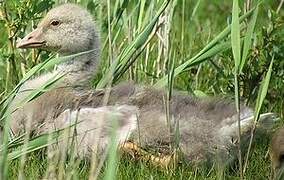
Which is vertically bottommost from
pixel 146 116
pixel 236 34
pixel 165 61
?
pixel 146 116

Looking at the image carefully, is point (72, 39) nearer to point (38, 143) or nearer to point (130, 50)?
point (130, 50)

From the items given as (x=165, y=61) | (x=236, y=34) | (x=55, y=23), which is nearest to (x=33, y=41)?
(x=55, y=23)

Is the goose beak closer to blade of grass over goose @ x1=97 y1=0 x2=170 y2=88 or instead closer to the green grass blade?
blade of grass over goose @ x1=97 y1=0 x2=170 y2=88

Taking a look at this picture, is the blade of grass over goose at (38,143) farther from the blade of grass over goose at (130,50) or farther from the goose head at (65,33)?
the goose head at (65,33)

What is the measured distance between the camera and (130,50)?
16.3 ft

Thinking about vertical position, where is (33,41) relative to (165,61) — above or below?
above

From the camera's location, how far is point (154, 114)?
508 centimetres

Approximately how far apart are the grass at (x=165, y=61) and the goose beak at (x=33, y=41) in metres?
0.08

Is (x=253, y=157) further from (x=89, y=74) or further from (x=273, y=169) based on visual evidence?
(x=89, y=74)

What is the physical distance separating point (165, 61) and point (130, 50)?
1.04m

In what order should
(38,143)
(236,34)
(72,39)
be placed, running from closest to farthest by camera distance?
(38,143)
(236,34)
(72,39)

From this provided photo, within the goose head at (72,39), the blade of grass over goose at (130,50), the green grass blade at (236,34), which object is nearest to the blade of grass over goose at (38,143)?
the blade of grass over goose at (130,50)

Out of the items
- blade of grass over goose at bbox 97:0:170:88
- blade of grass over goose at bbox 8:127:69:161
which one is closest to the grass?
blade of grass over goose at bbox 97:0:170:88

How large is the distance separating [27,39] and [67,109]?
26.5 inches
